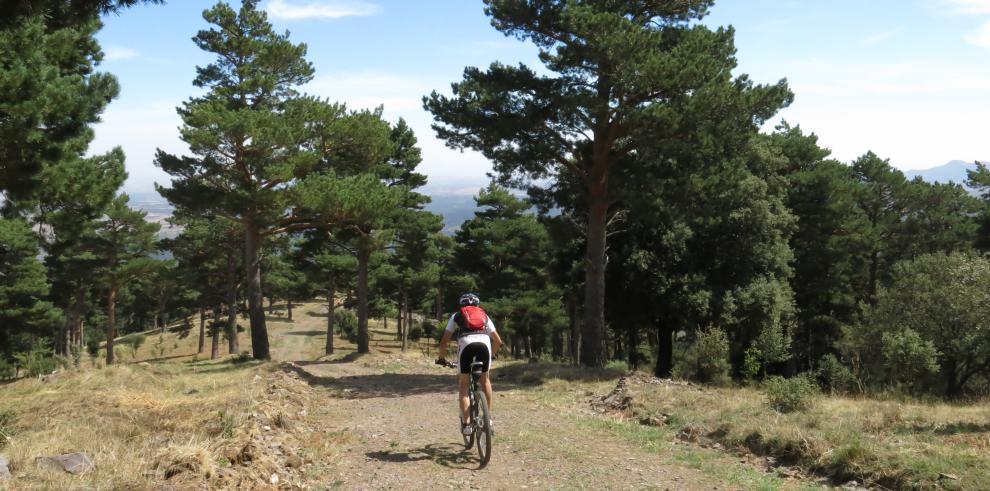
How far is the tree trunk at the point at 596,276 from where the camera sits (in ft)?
56.3

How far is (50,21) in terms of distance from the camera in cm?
→ 838

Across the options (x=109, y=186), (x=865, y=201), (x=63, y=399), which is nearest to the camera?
(x=63, y=399)

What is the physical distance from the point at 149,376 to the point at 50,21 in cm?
819

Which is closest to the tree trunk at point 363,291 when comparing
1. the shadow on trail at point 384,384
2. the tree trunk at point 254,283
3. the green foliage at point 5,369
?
the tree trunk at point 254,283

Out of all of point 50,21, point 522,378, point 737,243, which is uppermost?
point 50,21

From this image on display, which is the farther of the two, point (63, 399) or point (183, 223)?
point (183, 223)

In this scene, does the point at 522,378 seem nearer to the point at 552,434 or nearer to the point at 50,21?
the point at 552,434

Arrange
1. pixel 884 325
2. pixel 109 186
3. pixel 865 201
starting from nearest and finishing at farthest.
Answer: pixel 109 186
pixel 884 325
pixel 865 201

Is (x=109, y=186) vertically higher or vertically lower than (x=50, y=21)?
lower

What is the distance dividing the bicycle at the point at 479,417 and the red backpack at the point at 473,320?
1.39 ft

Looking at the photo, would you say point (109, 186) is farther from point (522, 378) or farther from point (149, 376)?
point (522, 378)

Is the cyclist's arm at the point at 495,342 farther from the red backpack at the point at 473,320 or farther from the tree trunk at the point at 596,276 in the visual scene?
the tree trunk at the point at 596,276

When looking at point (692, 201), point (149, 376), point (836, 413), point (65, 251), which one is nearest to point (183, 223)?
point (65, 251)

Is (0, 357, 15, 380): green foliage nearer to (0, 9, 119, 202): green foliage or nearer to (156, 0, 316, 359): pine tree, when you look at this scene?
(156, 0, 316, 359): pine tree
